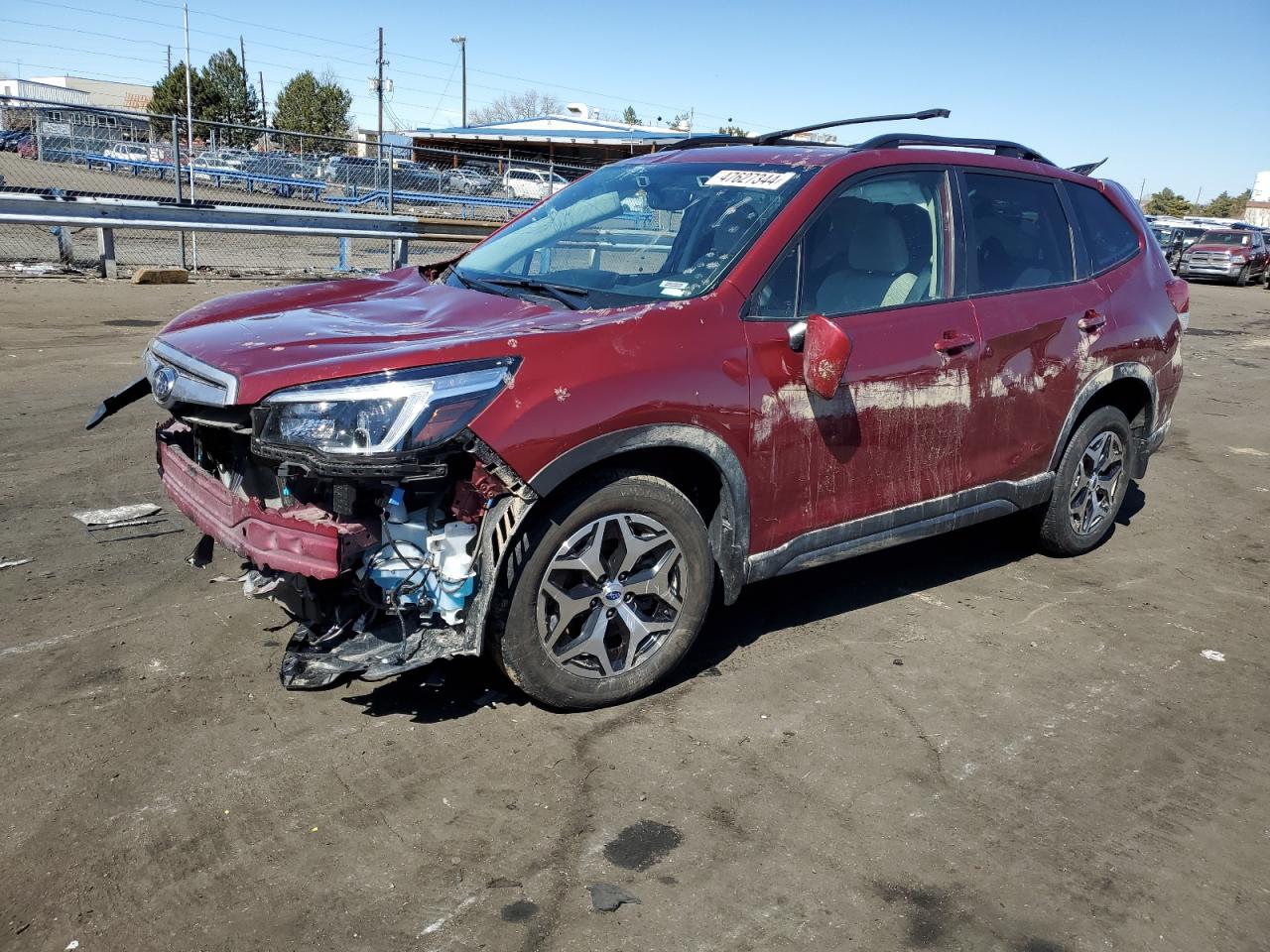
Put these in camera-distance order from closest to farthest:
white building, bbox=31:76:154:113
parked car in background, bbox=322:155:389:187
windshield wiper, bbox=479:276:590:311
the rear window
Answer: windshield wiper, bbox=479:276:590:311, the rear window, parked car in background, bbox=322:155:389:187, white building, bbox=31:76:154:113

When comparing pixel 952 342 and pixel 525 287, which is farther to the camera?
pixel 952 342

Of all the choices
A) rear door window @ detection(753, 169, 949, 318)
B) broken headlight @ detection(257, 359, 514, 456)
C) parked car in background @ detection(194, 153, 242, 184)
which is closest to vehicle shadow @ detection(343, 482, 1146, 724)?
broken headlight @ detection(257, 359, 514, 456)

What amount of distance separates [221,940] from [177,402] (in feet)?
5.66

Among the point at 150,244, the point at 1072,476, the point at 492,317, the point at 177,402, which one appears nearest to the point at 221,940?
the point at 177,402

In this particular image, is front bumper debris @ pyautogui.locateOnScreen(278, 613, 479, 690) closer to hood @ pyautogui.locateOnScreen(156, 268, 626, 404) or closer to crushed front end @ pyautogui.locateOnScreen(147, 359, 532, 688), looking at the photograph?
crushed front end @ pyautogui.locateOnScreen(147, 359, 532, 688)

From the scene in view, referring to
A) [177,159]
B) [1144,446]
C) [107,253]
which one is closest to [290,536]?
[1144,446]

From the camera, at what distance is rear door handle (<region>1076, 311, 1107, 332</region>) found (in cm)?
510

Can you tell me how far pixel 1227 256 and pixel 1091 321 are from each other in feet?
108

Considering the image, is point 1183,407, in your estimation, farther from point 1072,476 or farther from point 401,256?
point 401,256

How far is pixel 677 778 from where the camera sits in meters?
3.40

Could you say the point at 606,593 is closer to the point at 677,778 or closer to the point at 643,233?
the point at 677,778

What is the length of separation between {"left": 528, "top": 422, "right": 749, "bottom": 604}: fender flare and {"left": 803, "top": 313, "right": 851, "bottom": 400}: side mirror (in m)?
0.43

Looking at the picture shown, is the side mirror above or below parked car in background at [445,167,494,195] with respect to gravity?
below

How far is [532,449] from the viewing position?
3.32 metres
